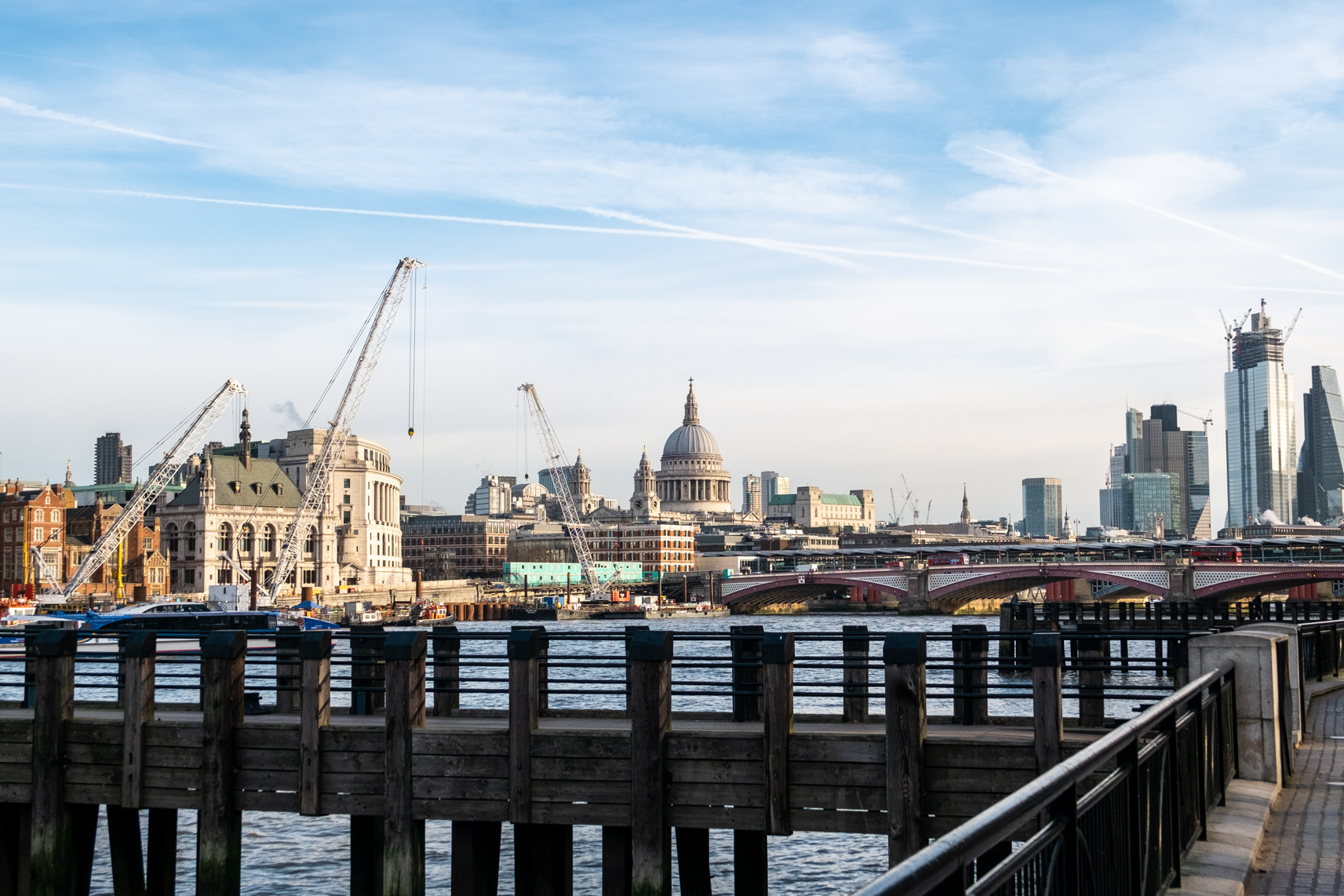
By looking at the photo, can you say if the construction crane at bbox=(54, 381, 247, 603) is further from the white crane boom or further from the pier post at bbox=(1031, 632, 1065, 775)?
the pier post at bbox=(1031, 632, 1065, 775)

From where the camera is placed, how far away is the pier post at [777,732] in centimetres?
1762

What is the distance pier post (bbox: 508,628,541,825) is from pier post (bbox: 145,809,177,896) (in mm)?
5335

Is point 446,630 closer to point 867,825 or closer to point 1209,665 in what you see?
point 867,825

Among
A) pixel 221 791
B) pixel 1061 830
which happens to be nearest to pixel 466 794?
pixel 221 791

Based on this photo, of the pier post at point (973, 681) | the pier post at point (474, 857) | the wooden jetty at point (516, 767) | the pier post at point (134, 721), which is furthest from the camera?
the pier post at point (134, 721)

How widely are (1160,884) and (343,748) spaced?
Answer: 12.1 meters

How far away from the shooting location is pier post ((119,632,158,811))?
19.9 metres

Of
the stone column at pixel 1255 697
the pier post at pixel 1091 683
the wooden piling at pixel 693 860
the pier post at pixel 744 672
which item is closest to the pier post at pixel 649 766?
the wooden piling at pixel 693 860

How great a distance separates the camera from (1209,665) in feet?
52.5

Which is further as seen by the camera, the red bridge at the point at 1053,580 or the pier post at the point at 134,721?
the red bridge at the point at 1053,580

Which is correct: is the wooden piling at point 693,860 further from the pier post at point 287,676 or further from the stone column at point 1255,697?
the stone column at point 1255,697

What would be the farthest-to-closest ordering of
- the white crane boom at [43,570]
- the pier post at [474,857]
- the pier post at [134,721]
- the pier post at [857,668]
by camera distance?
the white crane boom at [43,570] < the pier post at [857,668] < the pier post at [134,721] < the pier post at [474,857]

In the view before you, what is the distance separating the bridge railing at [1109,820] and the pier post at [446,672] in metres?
9.56

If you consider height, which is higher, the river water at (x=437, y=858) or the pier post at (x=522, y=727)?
the pier post at (x=522, y=727)
